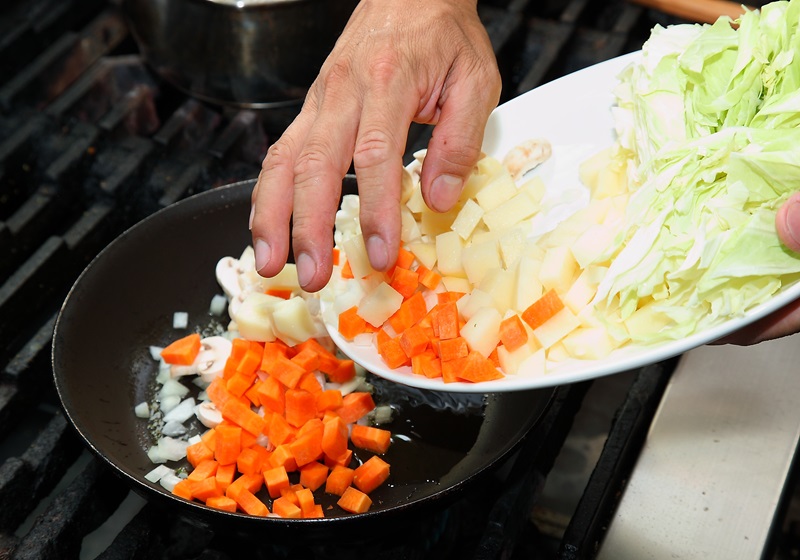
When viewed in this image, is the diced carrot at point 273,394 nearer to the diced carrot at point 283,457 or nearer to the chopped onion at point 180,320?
the diced carrot at point 283,457

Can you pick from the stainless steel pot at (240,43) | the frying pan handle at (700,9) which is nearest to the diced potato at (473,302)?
the stainless steel pot at (240,43)

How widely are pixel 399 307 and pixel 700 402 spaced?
63 centimetres

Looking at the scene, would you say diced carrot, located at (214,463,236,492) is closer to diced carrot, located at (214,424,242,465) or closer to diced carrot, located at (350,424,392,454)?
diced carrot, located at (214,424,242,465)

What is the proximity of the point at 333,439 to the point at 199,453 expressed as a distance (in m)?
0.23

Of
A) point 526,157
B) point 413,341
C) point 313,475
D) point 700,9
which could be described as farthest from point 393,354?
point 700,9

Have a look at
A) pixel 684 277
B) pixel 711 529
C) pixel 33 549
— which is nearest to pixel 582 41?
pixel 684 277

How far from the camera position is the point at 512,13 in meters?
2.36

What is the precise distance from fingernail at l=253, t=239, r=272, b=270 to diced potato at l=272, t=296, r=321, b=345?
21cm

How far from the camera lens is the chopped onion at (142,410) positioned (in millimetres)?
1549

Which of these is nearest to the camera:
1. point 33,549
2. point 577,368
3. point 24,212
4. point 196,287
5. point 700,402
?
point 577,368

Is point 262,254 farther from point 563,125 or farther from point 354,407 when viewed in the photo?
point 563,125

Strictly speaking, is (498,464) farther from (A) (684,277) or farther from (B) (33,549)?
(B) (33,549)

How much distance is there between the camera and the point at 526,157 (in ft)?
5.14

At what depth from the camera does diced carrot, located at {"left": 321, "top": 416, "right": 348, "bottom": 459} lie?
1.43m
